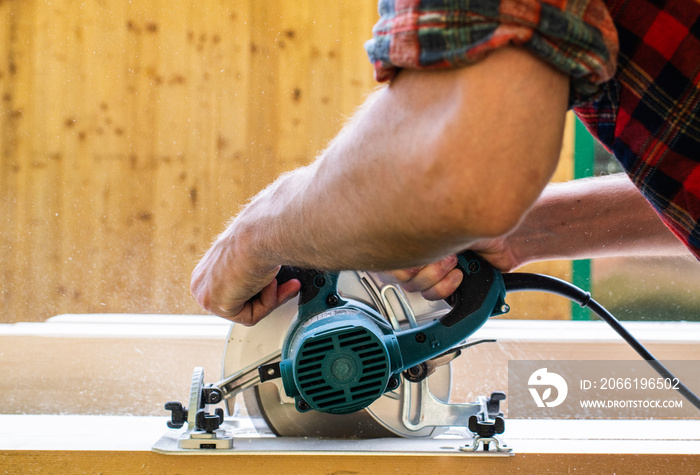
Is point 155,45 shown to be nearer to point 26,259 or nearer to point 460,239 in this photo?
point 26,259

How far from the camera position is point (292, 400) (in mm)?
958

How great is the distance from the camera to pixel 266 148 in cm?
176

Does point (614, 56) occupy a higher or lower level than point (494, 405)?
higher

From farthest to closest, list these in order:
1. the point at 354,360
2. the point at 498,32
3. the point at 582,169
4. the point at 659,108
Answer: the point at 582,169
the point at 354,360
the point at 659,108
the point at 498,32

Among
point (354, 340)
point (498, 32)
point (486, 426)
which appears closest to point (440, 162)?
point (498, 32)

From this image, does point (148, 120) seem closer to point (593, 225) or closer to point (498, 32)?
point (593, 225)

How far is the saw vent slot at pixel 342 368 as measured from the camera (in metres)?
0.85

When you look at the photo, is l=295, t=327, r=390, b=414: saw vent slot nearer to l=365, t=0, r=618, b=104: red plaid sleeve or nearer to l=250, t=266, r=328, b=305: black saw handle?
l=250, t=266, r=328, b=305: black saw handle

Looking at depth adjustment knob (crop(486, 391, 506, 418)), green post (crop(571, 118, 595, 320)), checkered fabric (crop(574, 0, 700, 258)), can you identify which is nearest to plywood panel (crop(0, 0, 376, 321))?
green post (crop(571, 118, 595, 320))

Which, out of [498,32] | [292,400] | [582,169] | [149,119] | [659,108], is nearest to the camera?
[498,32]

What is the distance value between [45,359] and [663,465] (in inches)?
47.0

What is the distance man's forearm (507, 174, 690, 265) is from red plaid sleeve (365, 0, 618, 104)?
56cm

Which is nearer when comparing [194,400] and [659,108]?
[659,108]

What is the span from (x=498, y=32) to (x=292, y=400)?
2.36ft
